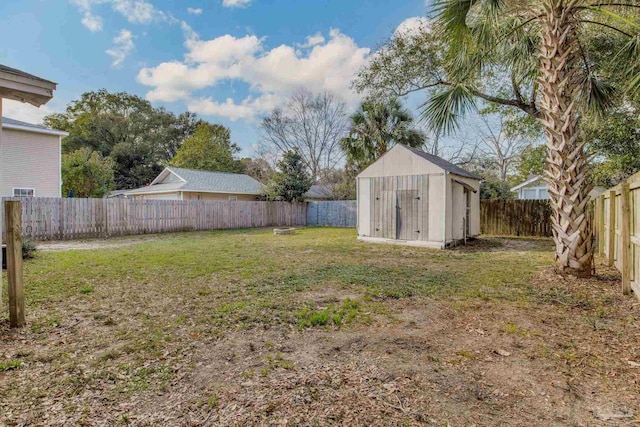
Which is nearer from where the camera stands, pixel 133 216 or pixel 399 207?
pixel 399 207

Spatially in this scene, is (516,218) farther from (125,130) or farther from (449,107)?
(125,130)

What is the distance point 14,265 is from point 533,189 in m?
22.0

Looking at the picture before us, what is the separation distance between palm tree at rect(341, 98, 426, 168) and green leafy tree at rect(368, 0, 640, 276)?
8.77 m

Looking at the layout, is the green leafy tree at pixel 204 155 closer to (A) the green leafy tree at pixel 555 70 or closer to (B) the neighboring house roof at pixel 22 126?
(B) the neighboring house roof at pixel 22 126

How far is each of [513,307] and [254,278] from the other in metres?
3.70

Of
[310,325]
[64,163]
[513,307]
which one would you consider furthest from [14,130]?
[513,307]

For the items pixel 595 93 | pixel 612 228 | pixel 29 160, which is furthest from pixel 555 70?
pixel 29 160

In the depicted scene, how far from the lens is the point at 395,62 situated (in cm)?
1164

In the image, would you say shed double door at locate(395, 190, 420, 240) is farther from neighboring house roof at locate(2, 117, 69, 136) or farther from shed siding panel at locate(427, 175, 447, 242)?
neighboring house roof at locate(2, 117, 69, 136)

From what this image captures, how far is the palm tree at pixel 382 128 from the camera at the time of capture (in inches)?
619

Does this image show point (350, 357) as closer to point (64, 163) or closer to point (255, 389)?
point (255, 389)

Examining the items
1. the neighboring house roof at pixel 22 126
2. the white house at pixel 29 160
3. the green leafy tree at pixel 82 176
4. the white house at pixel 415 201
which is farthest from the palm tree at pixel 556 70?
the green leafy tree at pixel 82 176

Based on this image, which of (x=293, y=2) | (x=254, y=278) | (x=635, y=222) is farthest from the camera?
(x=293, y=2)

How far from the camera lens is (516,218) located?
12.8 meters
